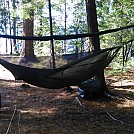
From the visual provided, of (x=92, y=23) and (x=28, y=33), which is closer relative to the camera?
(x=92, y=23)

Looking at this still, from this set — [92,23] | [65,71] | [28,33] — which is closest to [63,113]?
[65,71]

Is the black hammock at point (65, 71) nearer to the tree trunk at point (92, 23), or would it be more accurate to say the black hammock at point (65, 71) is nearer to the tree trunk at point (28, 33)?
the tree trunk at point (92, 23)

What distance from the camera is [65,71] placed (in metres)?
3.50

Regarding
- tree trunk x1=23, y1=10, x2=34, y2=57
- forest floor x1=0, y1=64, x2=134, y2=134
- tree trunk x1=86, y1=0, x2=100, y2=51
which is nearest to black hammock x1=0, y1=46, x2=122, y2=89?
forest floor x1=0, y1=64, x2=134, y2=134

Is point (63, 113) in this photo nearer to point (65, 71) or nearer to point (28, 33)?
point (65, 71)

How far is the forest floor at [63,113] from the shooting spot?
3256 millimetres

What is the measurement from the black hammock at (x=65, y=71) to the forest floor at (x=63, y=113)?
1.75 feet

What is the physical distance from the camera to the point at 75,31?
462 inches

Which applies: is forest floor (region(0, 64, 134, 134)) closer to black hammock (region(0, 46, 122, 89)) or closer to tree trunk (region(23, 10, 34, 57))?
black hammock (region(0, 46, 122, 89))

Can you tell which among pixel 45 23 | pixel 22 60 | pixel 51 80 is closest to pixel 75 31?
pixel 45 23

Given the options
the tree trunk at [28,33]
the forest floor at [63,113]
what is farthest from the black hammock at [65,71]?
the tree trunk at [28,33]

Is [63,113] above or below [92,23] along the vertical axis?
below

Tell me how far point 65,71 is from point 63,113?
83 cm

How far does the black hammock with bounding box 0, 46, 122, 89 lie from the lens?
3309 millimetres
